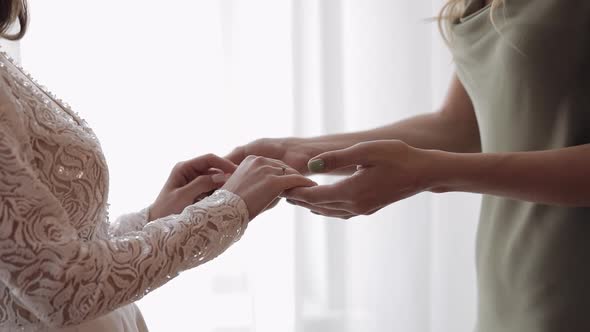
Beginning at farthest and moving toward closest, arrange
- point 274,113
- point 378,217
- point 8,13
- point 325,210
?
point 378,217 → point 274,113 → point 325,210 → point 8,13

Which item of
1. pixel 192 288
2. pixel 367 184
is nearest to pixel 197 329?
pixel 192 288

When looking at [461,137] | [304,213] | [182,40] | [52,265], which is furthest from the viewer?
[304,213]

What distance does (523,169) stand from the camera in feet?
3.24

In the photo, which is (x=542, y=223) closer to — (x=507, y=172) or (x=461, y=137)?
(x=507, y=172)

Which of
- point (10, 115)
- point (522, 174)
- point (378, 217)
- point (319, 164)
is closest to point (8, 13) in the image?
point (10, 115)

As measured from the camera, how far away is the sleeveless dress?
1009 mm

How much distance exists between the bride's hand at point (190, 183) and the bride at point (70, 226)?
0.51 ft

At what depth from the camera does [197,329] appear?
2107 mm

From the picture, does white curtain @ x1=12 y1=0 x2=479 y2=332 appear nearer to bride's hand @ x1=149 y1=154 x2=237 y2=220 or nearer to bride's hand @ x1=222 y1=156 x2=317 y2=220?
bride's hand @ x1=149 y1=154 x2=237 y2=220

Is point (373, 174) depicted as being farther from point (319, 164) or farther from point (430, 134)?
point (430, 134)

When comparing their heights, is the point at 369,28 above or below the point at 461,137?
above

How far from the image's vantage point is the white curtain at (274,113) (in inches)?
78.6

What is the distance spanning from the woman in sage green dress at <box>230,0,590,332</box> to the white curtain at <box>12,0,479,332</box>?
1.04m

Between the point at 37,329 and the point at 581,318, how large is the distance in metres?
0.80
